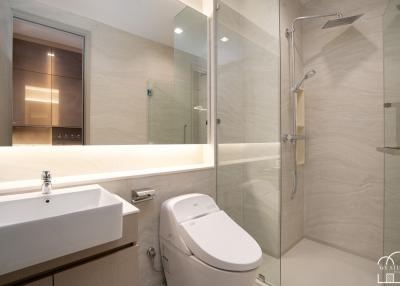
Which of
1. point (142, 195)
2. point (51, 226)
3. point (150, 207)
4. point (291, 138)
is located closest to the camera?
point (51, 226)

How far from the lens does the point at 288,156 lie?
1.84m

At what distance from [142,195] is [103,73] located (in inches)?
31.3

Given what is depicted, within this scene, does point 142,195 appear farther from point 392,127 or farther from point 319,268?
point 392,127

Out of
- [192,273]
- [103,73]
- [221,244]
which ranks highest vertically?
[103,73]

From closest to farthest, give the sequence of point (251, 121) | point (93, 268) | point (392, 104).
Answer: point (93, 268) < point (392, 104) < point (251, 121)

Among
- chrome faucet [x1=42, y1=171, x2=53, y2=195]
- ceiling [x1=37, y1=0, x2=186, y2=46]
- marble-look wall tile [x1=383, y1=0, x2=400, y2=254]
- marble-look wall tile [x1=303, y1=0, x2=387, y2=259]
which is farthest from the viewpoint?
marble-look wall tile [x1=303, y1=0, x2=387, y2=259]

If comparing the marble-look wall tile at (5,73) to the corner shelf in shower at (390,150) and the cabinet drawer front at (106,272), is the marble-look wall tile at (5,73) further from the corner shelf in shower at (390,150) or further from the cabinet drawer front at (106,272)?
the corner shelf in shower at (390,150)

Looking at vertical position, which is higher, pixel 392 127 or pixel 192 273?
pixel 392 127

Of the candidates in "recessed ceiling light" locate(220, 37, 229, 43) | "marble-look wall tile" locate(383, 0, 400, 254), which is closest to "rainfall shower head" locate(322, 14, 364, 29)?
"marble-look wall tile" locate(383, 0, 400, 254)

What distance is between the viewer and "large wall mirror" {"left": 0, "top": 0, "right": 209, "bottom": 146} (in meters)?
1.07

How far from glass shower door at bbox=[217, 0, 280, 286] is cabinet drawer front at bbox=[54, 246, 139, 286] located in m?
0.97

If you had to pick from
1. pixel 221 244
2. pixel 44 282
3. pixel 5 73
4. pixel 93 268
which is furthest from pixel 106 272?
pixel 5 73

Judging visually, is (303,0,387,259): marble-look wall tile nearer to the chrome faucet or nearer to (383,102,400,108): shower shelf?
(383,102,400,108): shower shelf

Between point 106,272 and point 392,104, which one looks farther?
point 392,104
